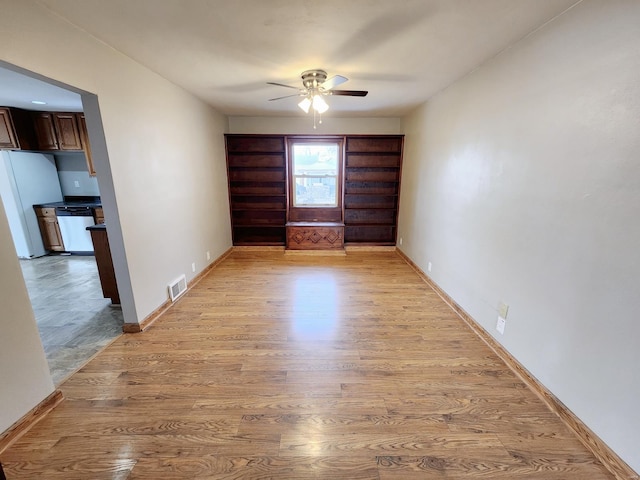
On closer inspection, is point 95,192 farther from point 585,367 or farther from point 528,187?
point 585,367

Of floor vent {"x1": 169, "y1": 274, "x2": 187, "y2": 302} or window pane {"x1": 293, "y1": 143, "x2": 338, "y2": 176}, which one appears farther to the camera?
window pane {"x1": 293, "y1": 143, "x2": 338, "y2": 176}

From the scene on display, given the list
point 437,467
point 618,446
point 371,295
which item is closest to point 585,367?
point 618,446

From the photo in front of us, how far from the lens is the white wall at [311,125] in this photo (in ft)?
15.9

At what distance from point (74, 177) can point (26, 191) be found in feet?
2.35

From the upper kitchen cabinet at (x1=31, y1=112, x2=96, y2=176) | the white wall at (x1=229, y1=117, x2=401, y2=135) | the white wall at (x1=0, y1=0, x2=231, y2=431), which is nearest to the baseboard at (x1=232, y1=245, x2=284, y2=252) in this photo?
the white wall at (x1=0, y1=0, x2=231, y2=431)

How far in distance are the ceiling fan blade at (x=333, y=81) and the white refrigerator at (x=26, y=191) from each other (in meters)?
5.26

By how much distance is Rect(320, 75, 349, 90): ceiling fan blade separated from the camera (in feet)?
7.78

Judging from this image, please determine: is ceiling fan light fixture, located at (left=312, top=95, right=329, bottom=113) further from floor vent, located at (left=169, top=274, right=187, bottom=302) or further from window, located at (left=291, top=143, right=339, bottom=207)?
floor vent, located at (left=169, top=274, right=187, bottom=302)

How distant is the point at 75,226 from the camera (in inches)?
188

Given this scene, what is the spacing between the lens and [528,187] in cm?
191

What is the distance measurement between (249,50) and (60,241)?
514 cm

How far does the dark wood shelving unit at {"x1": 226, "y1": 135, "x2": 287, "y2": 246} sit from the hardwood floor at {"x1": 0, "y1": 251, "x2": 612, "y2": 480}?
2.65 m

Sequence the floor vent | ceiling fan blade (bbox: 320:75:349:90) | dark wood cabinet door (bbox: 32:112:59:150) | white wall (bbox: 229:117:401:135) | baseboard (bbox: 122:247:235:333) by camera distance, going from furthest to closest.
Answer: white wall (bbox: 229:117:401:135) → dark wood cabinet door (bbox: 32:112:59:150) → the floor vent → baseboard (bbox: 122:247:235:333) → ceiling fan blade (bbox: 320:75:349:90)

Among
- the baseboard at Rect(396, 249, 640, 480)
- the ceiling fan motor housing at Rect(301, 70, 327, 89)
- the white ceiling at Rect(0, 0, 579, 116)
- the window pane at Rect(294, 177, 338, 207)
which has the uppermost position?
the white ceiling at Rect(0, 0, 579, 116)
